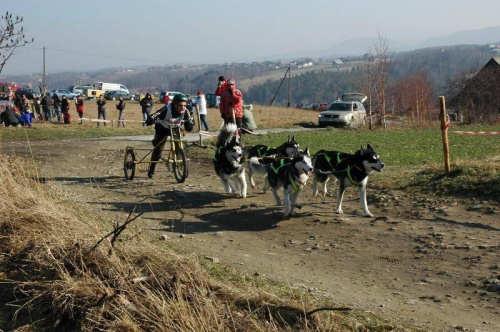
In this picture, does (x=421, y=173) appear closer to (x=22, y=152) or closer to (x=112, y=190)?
(x=112, y=190)

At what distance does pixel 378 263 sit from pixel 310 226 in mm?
1875

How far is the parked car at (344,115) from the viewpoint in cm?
3378

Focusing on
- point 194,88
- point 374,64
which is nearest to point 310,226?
point 374,64

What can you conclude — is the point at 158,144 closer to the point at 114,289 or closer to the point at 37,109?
the point at 114,289

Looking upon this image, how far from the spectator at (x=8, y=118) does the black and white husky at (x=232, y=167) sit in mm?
20915

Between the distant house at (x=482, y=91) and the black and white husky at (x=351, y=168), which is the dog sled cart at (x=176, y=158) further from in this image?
the distant house at (x=482, y=91)

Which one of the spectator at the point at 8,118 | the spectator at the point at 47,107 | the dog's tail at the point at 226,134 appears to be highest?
the spectator at the point at 47,107

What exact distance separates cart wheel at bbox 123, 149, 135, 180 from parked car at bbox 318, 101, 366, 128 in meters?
21.7

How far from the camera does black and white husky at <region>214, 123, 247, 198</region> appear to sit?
10.8 m

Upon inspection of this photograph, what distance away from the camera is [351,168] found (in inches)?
384

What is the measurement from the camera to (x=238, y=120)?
48.9 ft

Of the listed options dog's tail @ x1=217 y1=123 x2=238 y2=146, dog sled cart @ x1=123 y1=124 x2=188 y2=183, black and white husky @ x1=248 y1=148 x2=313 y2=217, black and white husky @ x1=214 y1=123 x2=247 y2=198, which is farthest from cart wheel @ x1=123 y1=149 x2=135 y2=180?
black and white husky @ x1=248 y1=148 x2=313 y2=217

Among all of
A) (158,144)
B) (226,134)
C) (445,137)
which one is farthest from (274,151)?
(445,137)

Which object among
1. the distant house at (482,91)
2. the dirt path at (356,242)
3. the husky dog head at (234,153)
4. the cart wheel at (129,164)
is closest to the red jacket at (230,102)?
the dirt path at (356,242)
